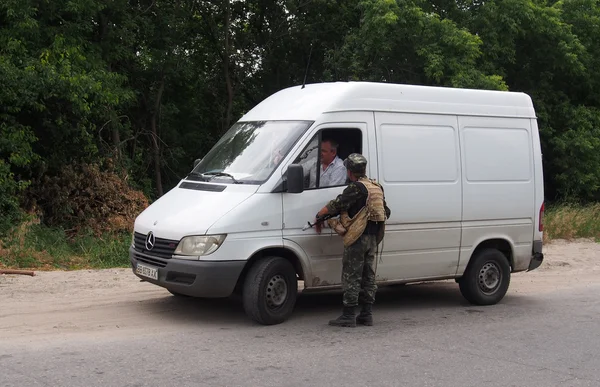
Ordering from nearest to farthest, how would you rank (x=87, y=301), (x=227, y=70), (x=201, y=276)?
(x=201, y=276) < (x=87, y=301) < (x=227, y=70)

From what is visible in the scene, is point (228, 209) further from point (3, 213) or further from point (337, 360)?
point (3, 213)

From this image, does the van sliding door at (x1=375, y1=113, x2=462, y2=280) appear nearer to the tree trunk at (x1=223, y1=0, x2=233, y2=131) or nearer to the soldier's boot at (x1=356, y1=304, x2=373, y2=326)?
the soldier's boot at (x1=356, y1=304, x2=373, y2=326)

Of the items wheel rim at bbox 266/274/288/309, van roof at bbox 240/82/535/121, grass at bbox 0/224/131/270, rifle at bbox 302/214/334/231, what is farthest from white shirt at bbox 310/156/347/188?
grass at bbox 0/224/131/270

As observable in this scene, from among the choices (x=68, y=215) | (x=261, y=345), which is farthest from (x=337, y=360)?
(x=68, y=215)

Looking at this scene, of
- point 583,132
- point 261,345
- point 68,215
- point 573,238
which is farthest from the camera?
point 583,132

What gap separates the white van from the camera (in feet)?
25.2

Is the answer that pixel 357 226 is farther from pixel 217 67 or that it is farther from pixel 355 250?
pixel 217 67

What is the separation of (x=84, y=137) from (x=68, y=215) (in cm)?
168

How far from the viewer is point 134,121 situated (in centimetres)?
2297

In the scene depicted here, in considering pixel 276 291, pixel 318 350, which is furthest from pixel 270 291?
pixel 318 350

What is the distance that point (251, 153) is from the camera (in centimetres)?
838

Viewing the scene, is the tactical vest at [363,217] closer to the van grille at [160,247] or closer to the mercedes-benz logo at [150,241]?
the van grille at [160,247]

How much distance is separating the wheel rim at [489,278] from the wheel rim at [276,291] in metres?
2.88

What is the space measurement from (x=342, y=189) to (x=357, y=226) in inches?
23.9
